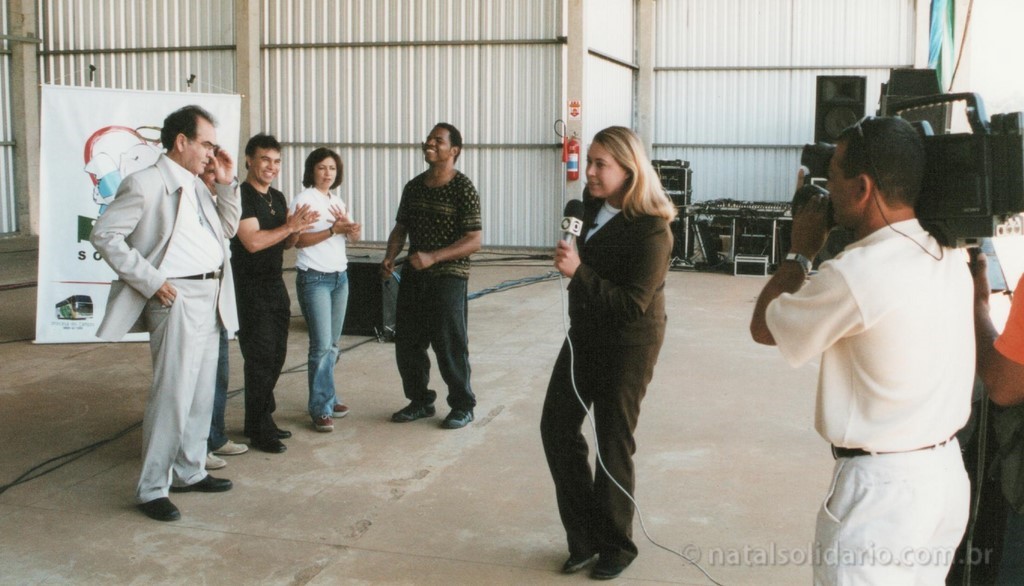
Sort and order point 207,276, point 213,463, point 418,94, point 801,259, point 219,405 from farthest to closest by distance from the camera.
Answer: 1. point 418,94
2. point 219,405
3. point 213,463
4. point 207,276
5. point 801,259

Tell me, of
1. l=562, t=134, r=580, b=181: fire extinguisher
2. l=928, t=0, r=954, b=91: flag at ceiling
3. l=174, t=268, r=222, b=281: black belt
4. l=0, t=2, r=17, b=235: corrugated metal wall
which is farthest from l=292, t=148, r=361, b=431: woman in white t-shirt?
l=0, t=2, r=17, b=235: corrugated metal wall

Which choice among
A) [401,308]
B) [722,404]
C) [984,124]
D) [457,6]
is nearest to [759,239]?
[457,6]

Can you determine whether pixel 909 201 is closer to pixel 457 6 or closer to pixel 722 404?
pixel 722 404

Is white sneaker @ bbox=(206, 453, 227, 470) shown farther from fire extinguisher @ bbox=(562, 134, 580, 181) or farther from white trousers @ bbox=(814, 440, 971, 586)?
fire extinguisher @ bbox=(562, 134, 580, 181)

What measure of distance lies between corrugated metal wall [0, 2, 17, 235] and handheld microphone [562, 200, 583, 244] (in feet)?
52.1

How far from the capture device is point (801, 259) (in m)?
2.15

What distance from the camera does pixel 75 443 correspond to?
4957 mm

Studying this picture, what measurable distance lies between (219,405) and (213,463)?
0.97ft

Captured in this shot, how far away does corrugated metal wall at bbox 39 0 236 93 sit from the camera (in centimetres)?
1548

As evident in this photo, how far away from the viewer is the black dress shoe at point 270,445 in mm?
4789

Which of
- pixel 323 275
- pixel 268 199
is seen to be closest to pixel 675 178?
pixel 323 275

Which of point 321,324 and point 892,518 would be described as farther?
point 321,324

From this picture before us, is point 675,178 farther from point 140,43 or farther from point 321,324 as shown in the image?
point 321,324

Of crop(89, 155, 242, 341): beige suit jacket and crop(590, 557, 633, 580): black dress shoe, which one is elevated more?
crop(89, 155, 242, 341): beige suit jacket
